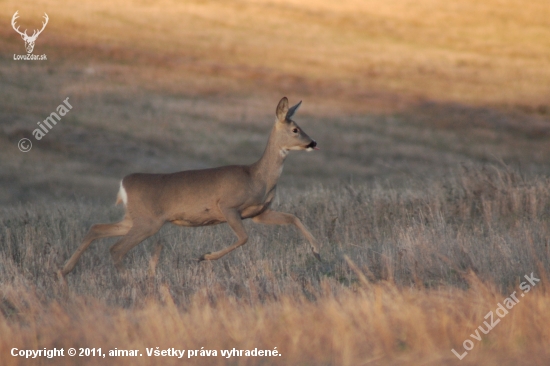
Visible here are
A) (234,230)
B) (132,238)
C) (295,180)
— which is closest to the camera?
(234,230)

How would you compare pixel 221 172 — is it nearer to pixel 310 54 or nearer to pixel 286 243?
pixel 286 243

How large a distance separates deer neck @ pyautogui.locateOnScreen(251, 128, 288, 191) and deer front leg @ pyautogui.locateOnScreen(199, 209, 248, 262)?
0.50 m

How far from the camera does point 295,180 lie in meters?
25.2

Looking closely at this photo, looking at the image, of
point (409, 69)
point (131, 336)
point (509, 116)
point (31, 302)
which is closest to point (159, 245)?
point (31, 302)

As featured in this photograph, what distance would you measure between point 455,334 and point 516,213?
5.37 m

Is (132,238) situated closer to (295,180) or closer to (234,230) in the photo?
(234,230)

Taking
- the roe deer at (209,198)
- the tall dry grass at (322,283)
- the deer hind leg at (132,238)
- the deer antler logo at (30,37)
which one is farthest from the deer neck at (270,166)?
the deer antler logo at (30,37)

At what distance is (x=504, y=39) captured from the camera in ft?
128

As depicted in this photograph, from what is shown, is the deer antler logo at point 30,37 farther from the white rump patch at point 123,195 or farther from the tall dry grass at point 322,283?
the white rump patch at point 123,195

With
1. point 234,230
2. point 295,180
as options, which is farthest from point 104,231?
point 295,180

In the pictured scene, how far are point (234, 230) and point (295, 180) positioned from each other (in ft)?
53.9

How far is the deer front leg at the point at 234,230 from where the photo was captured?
28.9ft

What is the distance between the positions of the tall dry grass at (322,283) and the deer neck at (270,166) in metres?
0.94

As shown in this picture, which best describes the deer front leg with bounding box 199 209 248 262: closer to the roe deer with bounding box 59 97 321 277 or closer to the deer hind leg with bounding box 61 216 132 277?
the roe deer with bounding box 59 97 321 277
